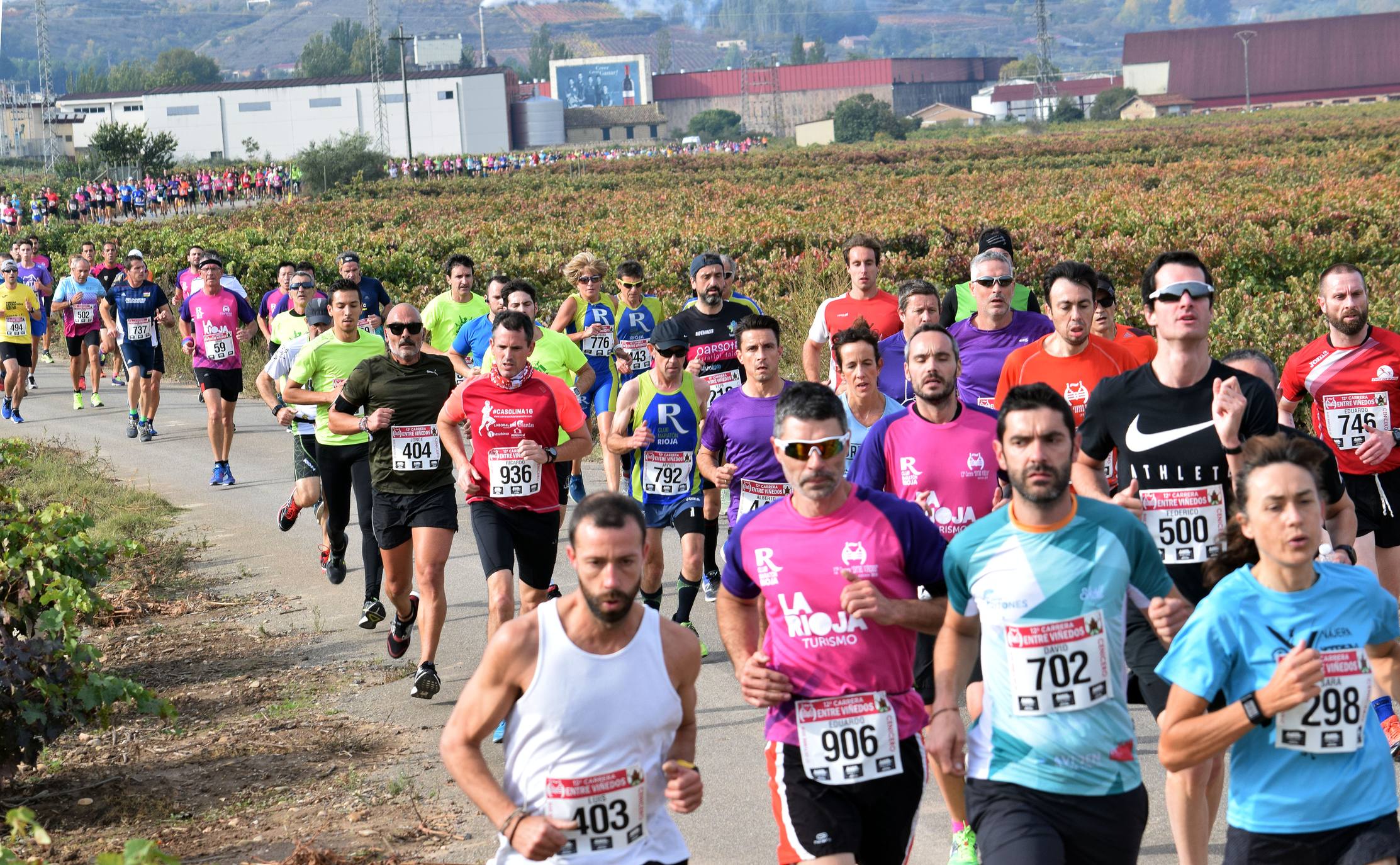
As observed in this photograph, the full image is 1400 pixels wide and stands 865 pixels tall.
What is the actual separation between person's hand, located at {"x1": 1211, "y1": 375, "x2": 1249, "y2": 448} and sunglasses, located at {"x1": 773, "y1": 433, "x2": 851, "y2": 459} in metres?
1.59

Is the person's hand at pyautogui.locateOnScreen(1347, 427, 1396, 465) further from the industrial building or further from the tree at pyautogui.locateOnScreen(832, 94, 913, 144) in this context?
the industrial building

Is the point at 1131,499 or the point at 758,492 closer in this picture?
the point at 1131,499

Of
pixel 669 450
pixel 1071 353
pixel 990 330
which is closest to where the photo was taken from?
pixel 1071 353

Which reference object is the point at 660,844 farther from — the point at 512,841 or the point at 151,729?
the point at 151,729

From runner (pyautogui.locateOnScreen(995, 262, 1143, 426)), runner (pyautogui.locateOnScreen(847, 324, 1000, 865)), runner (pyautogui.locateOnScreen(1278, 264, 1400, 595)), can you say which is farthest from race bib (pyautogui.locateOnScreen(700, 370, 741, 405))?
runner (pyautogui.locateOnScreen(847, 324, 1000, 865))

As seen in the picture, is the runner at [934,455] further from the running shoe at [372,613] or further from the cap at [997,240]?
the cap at [997,240]

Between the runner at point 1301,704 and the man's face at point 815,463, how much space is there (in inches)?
46.8

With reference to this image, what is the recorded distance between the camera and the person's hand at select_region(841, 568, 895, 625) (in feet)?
15.4

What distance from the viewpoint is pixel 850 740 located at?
475cm

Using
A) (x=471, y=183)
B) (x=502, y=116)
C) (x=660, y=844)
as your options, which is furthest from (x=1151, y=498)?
(x=502, y=116)

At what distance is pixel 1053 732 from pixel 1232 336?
10591 mm

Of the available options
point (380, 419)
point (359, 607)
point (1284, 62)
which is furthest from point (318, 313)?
point (1284, 62)

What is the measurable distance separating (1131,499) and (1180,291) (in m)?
0.78

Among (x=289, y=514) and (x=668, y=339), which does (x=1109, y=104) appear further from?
(x=668, y=339)
